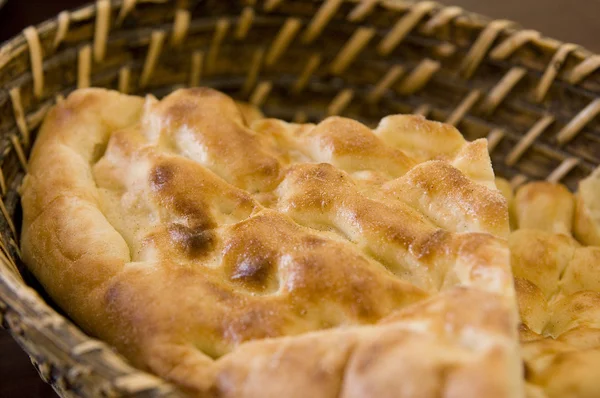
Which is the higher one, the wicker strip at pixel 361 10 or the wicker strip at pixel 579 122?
the wicker strip at pixel 361 10

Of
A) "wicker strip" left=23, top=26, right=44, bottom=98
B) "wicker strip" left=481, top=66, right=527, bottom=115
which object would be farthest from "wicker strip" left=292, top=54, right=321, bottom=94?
"wicker strip" left=23, top=26, right=44, bottom=98

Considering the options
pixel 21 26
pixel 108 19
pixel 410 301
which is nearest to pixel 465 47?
pixel 108 19

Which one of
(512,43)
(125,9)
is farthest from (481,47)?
(125,9)

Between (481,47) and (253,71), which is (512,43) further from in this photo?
(253,71)

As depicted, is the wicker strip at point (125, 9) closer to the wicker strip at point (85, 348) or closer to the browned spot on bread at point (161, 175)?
the browned spot on bread at point (161, 175)

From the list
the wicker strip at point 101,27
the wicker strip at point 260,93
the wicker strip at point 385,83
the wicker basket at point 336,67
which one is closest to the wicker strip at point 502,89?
the wicker basket at point 336,67

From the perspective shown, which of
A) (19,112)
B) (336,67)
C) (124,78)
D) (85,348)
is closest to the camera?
(85,348)

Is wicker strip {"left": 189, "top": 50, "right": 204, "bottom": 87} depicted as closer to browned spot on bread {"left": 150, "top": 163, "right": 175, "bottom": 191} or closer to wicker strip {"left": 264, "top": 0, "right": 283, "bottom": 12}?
wicker strip {"left": 264, "top": 0, "right": 283, "bottom": 12}
